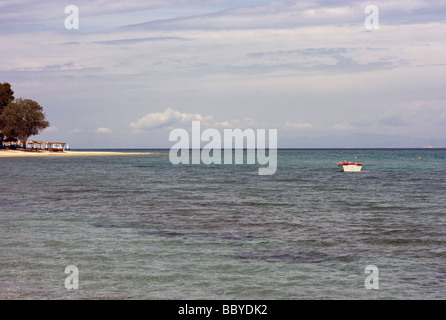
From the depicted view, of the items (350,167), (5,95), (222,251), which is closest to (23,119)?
(5,95)

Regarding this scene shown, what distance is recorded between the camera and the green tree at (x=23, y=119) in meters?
133

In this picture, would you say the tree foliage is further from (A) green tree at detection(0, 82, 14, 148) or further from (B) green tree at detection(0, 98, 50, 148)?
(B) green tree at detection(0, 98, 50, 148)

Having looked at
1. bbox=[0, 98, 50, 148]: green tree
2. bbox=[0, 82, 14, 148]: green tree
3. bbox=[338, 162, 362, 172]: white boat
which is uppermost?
bbox=[0, 82, 14, 148]: green tree

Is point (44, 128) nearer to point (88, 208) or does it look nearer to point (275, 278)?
point (88, 208)

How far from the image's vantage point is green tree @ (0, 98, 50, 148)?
133250 millimetres

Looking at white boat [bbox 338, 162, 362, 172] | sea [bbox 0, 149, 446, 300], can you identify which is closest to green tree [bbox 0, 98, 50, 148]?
white boat [bbox 338, 162, 362, 172]

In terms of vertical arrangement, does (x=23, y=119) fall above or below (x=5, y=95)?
below

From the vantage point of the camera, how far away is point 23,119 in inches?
5310

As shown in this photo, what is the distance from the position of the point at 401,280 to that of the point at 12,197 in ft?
96.1

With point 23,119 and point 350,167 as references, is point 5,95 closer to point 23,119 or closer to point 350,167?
point 23,119

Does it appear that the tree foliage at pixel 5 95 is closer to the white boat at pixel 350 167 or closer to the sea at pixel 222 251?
the white boat at pixel 350 167

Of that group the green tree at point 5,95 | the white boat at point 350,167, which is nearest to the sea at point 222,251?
the white boat at point 350,167

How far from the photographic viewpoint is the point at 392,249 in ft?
55.5

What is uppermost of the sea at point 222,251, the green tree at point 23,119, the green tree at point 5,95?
the green tree at point 5,95
